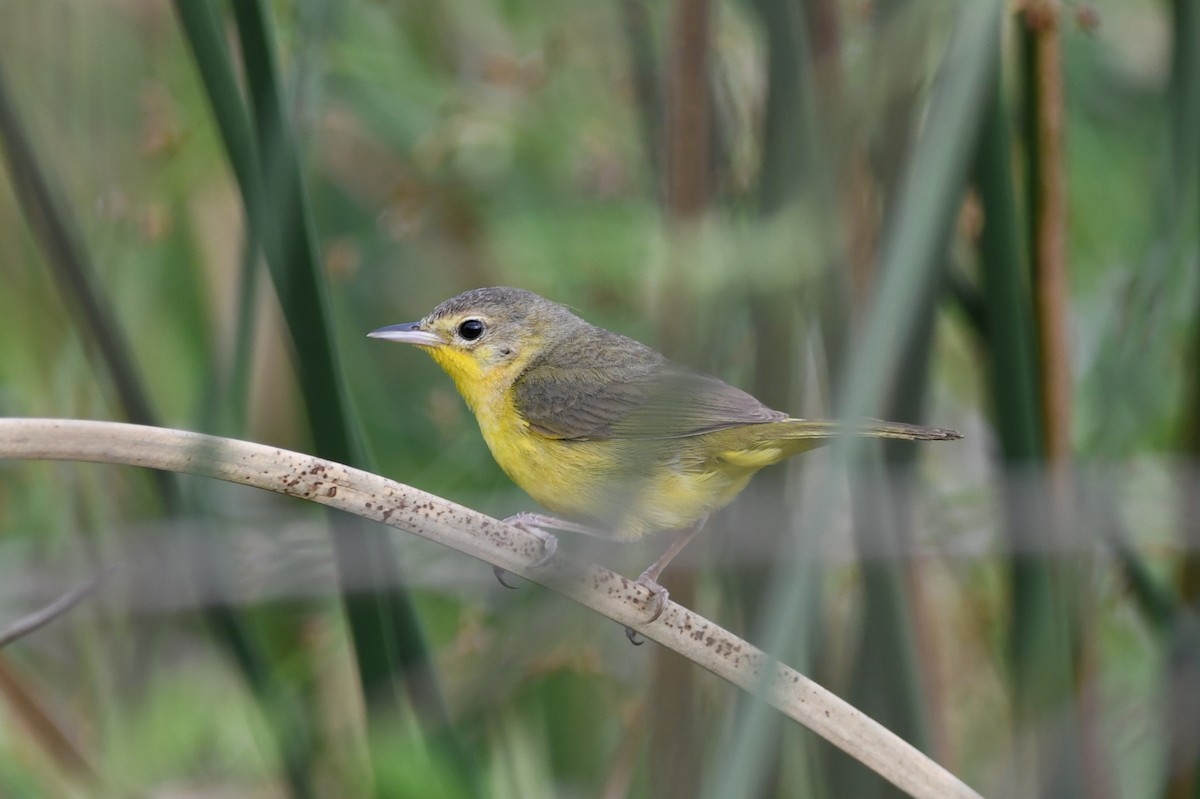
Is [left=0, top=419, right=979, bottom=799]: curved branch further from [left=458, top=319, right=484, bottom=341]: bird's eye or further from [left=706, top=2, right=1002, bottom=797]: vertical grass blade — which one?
[left=458, top=319, right=484, bottom=341]: bird's eye

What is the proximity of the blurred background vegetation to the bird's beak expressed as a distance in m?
0.14

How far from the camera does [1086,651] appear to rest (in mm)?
2051

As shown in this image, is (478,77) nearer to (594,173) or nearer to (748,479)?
(594,173)

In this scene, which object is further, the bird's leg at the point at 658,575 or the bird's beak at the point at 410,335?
the bird's beak at the point at 410,335

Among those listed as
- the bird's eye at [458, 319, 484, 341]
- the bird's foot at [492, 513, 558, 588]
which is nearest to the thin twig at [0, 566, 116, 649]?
the bird's foot at [492, 513, 558, 588]

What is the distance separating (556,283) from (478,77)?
1107mm

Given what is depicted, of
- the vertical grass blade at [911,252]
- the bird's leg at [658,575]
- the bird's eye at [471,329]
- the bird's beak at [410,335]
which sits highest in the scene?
the vertical grass blade at [911,252]

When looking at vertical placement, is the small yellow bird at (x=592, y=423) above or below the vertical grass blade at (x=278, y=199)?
below

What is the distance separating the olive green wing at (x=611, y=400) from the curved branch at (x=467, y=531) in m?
0.24

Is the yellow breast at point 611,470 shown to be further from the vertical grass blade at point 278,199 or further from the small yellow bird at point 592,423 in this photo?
the vertical grass blade at point 278,199

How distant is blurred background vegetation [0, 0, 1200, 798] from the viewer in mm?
1471

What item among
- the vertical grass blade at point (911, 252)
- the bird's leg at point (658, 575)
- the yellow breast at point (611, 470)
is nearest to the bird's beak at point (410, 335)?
the yellow breast at point (611, 470)

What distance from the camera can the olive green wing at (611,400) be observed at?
5.36ft

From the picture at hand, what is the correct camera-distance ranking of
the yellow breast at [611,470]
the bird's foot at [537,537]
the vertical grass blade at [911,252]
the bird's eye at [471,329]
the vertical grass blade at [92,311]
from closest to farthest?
1. the vertical grass blade at [911,252]
2. the bird's foot at [537,537]
3. the vertical grass blade at [92,311]
4. the yellow breast at [611,470]
5. the bird's eye at [471,329]
